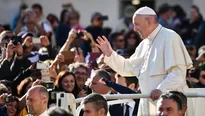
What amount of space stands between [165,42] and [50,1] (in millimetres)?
14314

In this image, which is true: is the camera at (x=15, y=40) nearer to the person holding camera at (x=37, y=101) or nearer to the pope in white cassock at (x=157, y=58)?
the pope in white cassock at (x=157, y=58)

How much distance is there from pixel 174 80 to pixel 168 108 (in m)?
1.20

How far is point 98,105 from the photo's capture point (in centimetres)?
1086

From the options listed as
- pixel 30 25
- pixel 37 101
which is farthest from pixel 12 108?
pixel 30 25

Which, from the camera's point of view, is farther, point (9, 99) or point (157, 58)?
point (9, 99)

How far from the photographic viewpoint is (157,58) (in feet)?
40.5

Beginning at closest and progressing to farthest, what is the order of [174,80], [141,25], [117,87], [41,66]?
[174,80] → [141,25] → [117,87] → [41,66]

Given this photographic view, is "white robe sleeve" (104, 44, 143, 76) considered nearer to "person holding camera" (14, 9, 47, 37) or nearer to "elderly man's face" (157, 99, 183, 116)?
"elderly man's face" (157, 99, 183, 116)

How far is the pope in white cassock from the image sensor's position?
39.9ft

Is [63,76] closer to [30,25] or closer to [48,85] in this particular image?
[48,85]

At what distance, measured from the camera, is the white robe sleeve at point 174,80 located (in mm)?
11977

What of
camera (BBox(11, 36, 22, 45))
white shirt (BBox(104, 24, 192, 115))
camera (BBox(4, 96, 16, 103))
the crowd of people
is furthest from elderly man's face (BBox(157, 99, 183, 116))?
camera (BBox(11, 36, 22, 45))

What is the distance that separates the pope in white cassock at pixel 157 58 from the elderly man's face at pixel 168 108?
98 centimetres

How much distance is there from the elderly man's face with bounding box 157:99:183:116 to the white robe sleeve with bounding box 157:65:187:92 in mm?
957
